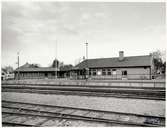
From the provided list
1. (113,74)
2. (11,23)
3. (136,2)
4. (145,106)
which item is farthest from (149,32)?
(113,74)

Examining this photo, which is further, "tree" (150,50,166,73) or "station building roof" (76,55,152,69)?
"tree" (150,50,166,73)

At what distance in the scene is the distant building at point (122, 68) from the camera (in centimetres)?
3145

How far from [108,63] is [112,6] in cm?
3017

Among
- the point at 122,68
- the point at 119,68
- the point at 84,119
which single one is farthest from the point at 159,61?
the point at 84,119

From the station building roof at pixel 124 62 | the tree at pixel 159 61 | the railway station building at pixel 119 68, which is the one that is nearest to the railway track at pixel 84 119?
the railway station building at pixel 119 68

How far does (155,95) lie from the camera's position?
11859 mm

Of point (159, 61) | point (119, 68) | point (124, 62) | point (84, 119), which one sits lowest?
point (84, 119)

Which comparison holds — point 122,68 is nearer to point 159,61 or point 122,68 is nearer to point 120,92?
point 120,92

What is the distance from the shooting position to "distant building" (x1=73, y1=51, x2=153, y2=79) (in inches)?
1238

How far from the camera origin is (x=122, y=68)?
33.8 m

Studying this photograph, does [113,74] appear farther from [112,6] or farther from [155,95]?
[112,6]

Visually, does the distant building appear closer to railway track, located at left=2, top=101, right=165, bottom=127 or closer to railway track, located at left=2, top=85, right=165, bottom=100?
railway track, located at left=2, top=85, right=165, bottom=100

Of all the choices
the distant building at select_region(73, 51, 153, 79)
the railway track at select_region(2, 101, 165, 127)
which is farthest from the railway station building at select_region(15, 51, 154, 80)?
the railway track at select_region(2, 101, 165, 127)

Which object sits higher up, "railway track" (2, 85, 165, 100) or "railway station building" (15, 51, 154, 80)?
"railway station building" (15, 51, 154, 80)
